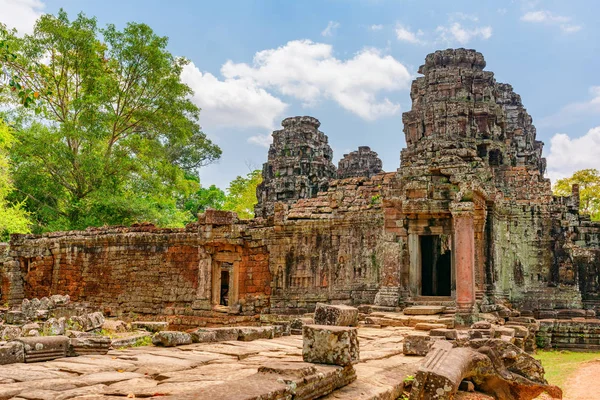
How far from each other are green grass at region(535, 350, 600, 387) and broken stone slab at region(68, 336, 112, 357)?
6.69m

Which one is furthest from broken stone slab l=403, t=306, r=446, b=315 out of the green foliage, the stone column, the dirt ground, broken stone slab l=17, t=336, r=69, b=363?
the green foliage

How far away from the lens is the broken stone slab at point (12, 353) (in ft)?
16.5

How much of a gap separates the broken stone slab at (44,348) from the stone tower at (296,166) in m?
20.2

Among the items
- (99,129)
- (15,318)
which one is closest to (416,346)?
(15,318)

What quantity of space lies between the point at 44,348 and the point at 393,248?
8.66m

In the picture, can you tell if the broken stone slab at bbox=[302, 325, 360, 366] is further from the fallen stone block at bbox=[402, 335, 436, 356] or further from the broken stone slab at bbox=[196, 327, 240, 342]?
the broken stone slab at bbox=[196, 327, 240, 342]

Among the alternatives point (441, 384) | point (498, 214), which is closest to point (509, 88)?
point (498, 214)

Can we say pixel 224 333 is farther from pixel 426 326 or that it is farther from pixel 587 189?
pixel 587 189

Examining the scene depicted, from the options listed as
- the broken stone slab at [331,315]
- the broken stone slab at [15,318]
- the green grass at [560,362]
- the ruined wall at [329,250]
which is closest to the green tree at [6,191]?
the broken stone slab at [15,318]

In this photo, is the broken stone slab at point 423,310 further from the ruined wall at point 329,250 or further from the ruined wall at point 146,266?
the ruined wall at point 146,266

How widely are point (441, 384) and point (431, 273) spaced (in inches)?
439

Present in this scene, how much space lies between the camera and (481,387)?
6.35 metres

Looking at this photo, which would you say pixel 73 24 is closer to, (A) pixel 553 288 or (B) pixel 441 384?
(A) pixel 553 288

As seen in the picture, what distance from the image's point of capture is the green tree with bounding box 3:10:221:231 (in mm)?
22766
